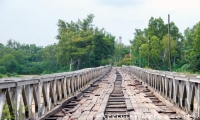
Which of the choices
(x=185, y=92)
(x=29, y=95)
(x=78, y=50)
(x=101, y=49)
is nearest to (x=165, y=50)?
(x=101, y=49)

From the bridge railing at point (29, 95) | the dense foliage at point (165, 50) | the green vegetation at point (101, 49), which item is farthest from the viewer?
the green vegetation at point (101, 49)

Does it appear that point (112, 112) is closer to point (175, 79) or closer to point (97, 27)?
point (175, 79)

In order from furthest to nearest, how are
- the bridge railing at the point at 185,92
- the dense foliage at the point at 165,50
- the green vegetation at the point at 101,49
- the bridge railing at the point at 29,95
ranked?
the green vegetation at the point at 101,49, the dense foliage at the point at 165,50, the bridge railing at the point at 185,92, the bridge railing at the point at 29,95

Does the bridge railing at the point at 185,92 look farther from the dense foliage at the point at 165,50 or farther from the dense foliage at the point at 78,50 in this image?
the dense foliage at the point at 78,50

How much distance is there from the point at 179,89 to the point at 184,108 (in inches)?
26.5

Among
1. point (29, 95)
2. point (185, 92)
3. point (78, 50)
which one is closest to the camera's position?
point (29, 95)

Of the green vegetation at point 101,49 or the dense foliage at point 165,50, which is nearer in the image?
the dense foliage at point 165,50

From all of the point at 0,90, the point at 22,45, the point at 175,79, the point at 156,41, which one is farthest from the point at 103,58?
the point at 22,45

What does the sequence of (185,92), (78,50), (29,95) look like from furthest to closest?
(78,50) < (185,92) < (29,95)

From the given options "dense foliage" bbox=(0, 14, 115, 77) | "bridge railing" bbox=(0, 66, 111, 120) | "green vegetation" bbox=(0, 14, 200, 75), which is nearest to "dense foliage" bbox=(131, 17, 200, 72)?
"green vegetation" bbox=(0, 14, 200, 75)

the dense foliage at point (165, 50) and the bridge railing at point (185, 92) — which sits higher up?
the dense foliage at point (165, 50)

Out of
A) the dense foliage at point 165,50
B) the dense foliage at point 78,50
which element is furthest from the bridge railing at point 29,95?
the dense foliage at point 78,50

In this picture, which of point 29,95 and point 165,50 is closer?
point 29,95

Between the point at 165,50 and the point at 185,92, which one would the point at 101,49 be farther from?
the point at 185,92
